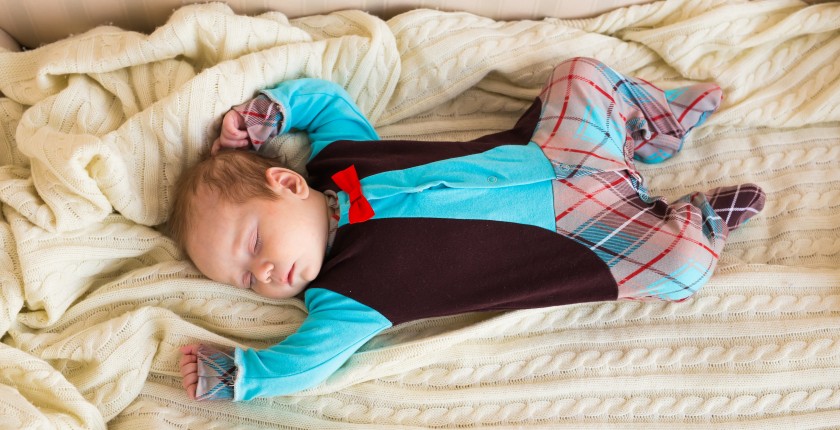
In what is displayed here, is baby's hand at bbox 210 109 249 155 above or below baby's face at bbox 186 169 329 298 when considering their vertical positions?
above

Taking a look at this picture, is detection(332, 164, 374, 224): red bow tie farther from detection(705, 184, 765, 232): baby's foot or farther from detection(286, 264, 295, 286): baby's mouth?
detection(705, 184, 765, 232): baby's foot

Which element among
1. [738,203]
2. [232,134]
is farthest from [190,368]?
[738,203]

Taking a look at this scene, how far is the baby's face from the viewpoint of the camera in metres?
1.30

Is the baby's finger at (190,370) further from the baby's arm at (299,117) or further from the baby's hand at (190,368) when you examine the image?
the baby's arm at (299,117)

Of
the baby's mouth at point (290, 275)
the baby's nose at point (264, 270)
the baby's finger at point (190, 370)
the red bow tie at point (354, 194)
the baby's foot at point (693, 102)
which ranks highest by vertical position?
the baby's foot at point (693, 102)

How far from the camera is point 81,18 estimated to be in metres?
1.55

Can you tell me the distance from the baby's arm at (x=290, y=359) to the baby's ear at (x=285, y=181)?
0.69 feet

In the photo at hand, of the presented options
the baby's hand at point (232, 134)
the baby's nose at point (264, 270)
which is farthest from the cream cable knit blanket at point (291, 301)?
the baby's nose at point (264, 270)

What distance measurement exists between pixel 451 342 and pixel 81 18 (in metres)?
1.12

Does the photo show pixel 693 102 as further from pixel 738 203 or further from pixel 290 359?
pixel 290 359

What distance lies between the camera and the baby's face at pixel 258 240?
130cm

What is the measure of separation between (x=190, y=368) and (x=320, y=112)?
60 cm

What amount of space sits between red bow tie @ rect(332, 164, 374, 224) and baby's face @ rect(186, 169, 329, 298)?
0.09 meters

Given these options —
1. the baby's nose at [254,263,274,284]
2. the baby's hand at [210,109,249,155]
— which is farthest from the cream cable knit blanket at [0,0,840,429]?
the baby's nose at [254,263,274,284]
